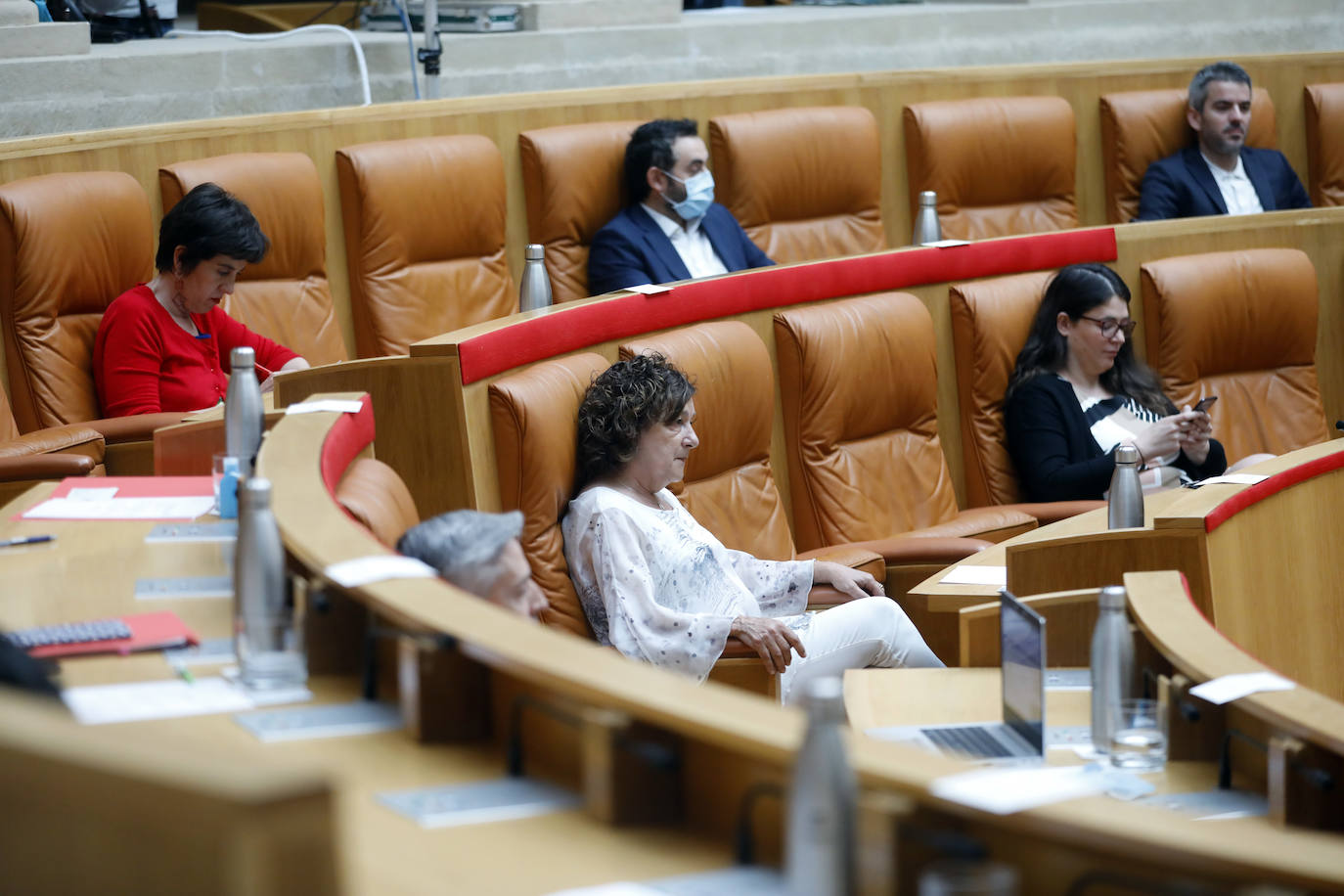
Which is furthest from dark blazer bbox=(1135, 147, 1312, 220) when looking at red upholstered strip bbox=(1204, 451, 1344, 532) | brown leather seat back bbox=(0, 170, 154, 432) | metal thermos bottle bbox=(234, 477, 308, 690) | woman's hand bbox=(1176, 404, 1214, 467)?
metal thermos bottle bbox=(234, 477, 308, 690)

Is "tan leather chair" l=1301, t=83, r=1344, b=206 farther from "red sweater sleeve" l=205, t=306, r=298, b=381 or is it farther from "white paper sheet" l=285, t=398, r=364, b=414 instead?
"white paper sheet" l=285, t=398, r=364, b=414

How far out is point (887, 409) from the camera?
4.25 metres

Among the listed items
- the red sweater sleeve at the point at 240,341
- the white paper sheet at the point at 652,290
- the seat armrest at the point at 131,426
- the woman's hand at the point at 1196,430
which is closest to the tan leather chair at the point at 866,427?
the white paper sheet at the point at 652,290

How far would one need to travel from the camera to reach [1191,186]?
5.49 m

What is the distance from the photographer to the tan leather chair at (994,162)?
539 centimetres

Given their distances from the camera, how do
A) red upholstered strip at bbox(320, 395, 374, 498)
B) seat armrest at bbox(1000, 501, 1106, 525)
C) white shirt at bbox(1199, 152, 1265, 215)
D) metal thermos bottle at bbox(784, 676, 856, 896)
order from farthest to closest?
white shirt at bbox(1199, 152, 1265, 215) → seat armrest at bbox(1000, 501, 1106, 525) → red upholstered strip at bbox(320, 395, 374, 498) → metal thermos bottle at bbox(784, 676, 856, 896)

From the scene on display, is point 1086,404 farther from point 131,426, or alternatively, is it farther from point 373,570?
point 373,570

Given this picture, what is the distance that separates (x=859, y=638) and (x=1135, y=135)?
3008 mm

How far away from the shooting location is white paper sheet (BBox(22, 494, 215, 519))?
2.46m

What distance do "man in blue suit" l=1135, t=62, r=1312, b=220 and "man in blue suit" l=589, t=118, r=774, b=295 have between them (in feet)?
5.40

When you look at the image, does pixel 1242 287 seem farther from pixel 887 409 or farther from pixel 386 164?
pixel 386 164

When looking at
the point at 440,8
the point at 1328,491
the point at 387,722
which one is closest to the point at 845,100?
the point at 440,8

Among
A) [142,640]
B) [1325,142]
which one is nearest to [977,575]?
[142,640]

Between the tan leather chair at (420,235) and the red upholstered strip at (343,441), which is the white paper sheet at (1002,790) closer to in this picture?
the red upholstered strip at (343,441)
